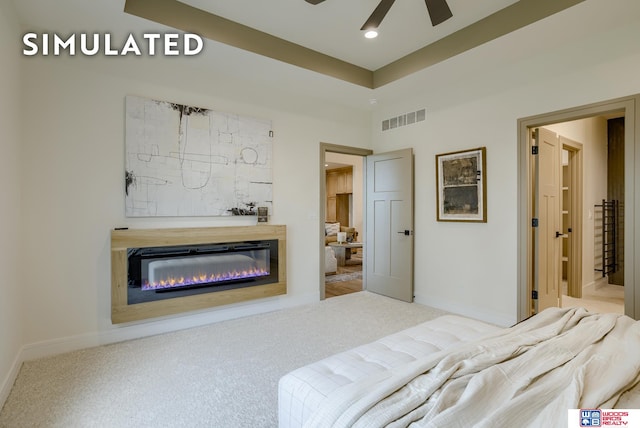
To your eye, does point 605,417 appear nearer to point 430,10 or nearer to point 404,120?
point 430,10

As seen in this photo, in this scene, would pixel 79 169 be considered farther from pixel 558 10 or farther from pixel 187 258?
pixel 558 10

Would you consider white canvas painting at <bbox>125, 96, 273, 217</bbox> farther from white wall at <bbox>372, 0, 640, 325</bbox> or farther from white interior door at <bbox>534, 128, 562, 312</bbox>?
white interior door at <bbox>534, 128, 562, 312</bbox>

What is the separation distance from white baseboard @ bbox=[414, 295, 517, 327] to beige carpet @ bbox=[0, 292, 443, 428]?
0.54 metres

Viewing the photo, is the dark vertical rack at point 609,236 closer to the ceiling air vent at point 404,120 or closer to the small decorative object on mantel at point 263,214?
the ceiling air vent at point 404,120

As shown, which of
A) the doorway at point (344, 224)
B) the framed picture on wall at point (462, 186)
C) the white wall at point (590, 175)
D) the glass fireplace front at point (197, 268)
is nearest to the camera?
the glass fireplace front at point (197, 268)

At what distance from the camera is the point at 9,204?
7.51ft

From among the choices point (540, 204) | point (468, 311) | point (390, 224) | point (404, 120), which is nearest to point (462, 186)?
point (540, 204)

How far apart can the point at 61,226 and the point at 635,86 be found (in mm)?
5084

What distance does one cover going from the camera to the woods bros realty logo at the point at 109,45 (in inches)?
107

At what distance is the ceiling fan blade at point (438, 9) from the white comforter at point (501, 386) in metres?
2.29

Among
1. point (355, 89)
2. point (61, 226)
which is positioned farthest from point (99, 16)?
point (355, 89)

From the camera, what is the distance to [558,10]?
2482 mm

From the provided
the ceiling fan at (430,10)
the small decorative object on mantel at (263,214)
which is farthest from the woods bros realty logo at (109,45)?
the small decorative object on mantel at (263,214)

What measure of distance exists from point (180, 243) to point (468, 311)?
338 centimetres
